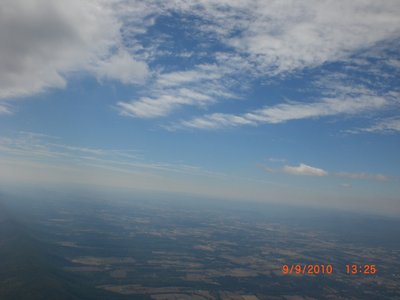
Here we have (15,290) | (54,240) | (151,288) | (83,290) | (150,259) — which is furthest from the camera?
(54,240)

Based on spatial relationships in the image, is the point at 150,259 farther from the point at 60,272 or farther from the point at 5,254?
the point at 5,254

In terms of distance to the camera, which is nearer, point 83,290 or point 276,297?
point 83,290

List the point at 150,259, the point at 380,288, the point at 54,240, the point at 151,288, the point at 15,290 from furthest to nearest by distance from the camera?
1. the point at 54,240
2. the point at 150,259
3. the point at 380,288
4. the point at 151,288
5. the point at 15,290

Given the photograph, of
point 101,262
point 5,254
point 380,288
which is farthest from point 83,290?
point 380,288

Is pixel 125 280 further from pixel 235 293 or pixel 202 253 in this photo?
pixel 202 253

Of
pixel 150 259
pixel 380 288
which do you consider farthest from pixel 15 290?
pixel 380 288
